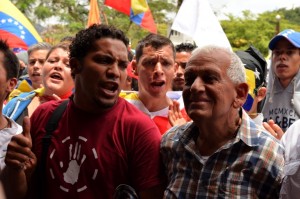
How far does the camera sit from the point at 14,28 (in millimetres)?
7691

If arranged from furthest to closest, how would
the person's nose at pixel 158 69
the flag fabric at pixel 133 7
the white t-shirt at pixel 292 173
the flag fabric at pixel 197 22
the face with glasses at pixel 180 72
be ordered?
the flag fabric at pixel 133 7, the flag fabric at pixel 197 22, the face with glasses at pixel 180 72, the person's nose at pixel 158 69, the white t-shirt at pixel 292 173

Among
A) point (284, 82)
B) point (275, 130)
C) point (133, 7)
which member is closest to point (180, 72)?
point (284, 82)

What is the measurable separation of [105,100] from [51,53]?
192 centimetres

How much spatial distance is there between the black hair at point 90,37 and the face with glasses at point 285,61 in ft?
7.09

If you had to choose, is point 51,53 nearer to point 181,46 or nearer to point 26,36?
point 181,46

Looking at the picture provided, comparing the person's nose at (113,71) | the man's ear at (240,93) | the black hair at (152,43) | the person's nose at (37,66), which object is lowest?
the person's nose at (37,66)

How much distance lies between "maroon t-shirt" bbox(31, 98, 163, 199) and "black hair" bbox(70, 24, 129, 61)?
0.34 metres

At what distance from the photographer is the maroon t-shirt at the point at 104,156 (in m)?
2.65

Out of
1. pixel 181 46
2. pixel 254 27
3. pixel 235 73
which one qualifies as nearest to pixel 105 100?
pixel 235 73

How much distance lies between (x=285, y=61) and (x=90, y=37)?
235 cm

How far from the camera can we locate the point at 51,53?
177 inches

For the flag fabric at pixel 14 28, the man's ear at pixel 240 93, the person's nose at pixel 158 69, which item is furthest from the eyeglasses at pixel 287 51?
the flag fabric at pixel 14 28

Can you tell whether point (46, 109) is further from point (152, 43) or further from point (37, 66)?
point (37, 66)

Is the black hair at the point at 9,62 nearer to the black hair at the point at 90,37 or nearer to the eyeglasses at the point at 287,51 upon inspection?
the black hair at the point at 90,37
